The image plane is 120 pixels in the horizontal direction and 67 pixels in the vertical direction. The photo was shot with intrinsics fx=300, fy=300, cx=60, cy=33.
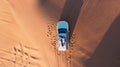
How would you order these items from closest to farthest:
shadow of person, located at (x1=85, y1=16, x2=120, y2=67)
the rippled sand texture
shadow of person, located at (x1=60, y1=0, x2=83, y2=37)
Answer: shadow of person, located at (x1=85, y1=16, x2=120, y2=67), the rippled sand texture, shadow of person, located at (x1=60, y1=0, x2=83, y2=37)

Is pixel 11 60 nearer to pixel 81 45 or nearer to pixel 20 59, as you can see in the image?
pixel 20 59

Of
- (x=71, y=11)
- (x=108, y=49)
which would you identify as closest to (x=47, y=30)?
(x=71, y=11)

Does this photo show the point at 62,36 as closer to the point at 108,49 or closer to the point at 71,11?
the point at 71,11

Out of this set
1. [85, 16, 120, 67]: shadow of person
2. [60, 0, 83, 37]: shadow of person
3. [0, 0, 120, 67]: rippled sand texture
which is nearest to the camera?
[85, 16, 120, 67]: shadow of person

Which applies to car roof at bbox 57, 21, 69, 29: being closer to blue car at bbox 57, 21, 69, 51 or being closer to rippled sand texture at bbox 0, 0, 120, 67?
blue car at bbox 57, 21, 69, 51

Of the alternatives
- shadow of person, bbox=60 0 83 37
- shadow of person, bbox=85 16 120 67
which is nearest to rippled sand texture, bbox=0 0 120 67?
shadow of person, bbox=60 0 83 37
